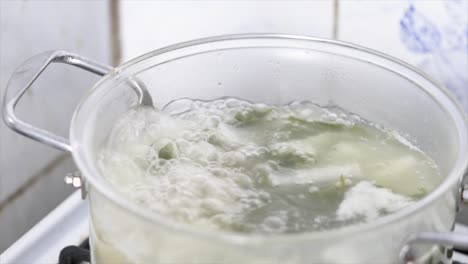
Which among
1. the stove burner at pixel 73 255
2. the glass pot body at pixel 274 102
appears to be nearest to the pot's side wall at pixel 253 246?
the glass pot body at pixel 274 102

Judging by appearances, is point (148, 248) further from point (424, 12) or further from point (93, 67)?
point (424, 12)

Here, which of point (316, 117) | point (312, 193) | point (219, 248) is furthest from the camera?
point (316, 117)

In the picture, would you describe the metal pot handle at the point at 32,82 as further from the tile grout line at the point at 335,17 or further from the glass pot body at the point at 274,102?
the tile grout line at the point at 335,17

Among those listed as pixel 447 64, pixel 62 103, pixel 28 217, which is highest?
pixel 447 64

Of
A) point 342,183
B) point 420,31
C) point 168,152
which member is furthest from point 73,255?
point 420,31

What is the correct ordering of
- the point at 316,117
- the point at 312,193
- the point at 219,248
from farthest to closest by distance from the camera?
the point at 316,117
the point at 312,193
the point at 219,248

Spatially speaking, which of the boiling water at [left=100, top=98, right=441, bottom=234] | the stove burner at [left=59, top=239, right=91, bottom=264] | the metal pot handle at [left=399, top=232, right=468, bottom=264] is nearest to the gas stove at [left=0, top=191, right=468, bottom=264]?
the stove burner at [left=59, top=239, right=91, bottom=264]

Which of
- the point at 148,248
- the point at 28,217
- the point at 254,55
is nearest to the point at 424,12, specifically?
the point at 254,55

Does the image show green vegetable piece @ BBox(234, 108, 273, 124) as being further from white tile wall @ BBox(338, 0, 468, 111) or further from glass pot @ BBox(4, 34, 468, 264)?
white tile wall @ BBox(338, 0, 468, 111)
